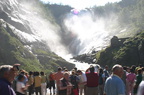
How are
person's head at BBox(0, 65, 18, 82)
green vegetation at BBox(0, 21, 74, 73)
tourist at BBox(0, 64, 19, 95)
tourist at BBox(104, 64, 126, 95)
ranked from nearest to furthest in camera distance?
tourist at BBox(0, 64, 19, 95), person's head at BBox(0, 65, 18, 82), tourist at BBox(104, 64, 126, 95), green vegetation at BBox(0, 21, 74, 73)

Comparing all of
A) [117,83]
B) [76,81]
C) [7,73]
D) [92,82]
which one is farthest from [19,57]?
[7,73]

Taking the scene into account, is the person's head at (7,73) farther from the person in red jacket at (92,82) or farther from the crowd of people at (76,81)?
the person in red jacket at (92,82)

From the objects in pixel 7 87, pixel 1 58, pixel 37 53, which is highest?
pixel 37 53

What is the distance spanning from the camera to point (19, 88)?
9023 mm

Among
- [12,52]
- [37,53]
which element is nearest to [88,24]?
[37,53]

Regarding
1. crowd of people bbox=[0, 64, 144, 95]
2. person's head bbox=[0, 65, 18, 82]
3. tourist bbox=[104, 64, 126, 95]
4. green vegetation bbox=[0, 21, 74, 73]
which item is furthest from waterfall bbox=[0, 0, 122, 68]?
person's head bbox=[0, 65, 18, 82]

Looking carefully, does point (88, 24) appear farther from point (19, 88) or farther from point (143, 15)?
point (19, 88)

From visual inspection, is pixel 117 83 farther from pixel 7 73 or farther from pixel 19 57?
pixel 19 57

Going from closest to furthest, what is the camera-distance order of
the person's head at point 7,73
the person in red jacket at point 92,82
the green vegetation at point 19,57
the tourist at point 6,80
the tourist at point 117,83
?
the tourist at point 6,80
the person's head at point 7,73
the tourist at point 117,83
the person in red jacket at point 92,82
the green vegetation at point 19,57

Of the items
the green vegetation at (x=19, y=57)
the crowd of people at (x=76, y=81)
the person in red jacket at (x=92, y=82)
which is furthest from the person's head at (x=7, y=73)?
the green vegetation at (x=19, y=57)

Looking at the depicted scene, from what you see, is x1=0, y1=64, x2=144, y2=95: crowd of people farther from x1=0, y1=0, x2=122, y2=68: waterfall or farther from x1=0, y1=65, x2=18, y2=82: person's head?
x1=0, y1=0, x2=122, y2=68: waterfall

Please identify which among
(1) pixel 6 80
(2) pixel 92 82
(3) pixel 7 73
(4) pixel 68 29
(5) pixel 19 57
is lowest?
(1) pixel 6 80

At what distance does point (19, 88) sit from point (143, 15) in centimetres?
A: 10942

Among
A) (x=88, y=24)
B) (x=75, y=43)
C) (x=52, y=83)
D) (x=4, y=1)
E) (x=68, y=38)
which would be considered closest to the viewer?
(x=52, y=83)
